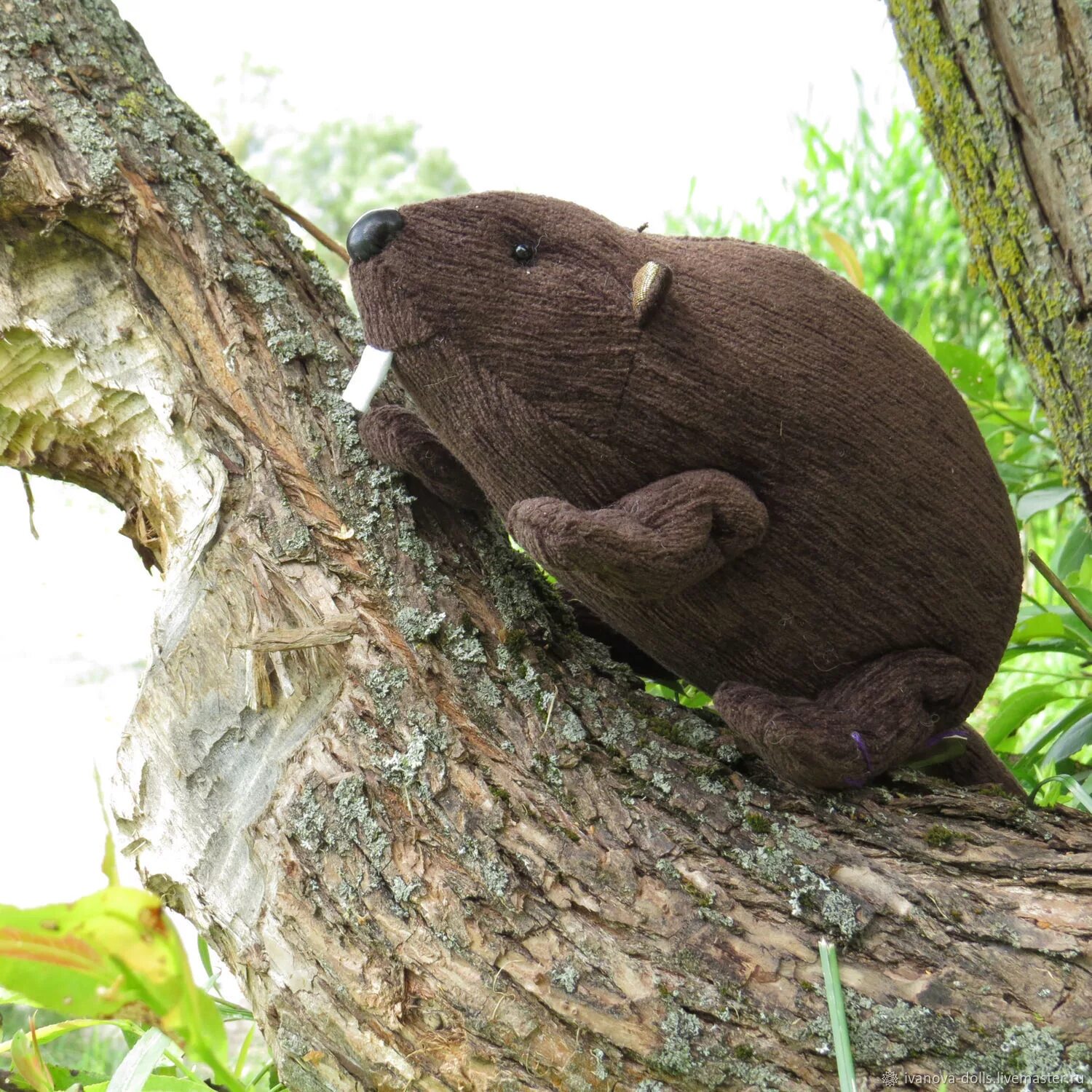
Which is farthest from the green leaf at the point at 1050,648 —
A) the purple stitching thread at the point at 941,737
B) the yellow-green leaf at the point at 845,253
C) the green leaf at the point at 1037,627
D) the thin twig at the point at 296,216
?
the thin twig at the point at 296,216

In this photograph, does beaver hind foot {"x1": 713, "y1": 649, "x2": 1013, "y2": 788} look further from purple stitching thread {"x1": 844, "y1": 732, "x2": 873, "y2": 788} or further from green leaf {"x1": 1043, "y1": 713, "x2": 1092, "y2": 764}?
green leaf {"x1": 1043, "y1": 713, "x2": 1092, "y2": 764}

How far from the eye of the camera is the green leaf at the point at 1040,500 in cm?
137

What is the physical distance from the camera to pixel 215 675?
88 centimetres

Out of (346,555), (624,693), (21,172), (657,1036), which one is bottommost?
(657,1036)

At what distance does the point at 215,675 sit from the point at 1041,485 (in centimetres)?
120

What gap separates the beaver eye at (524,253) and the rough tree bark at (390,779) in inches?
9.7

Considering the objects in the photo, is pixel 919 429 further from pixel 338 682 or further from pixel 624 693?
pixel 338 682

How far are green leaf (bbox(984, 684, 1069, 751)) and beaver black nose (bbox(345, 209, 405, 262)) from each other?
3.08 ft

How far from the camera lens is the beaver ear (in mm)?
778

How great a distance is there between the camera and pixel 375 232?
31.7 inches

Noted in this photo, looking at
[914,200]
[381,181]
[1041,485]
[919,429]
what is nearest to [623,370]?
[919,429]

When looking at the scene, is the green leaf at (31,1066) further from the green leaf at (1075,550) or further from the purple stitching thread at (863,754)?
the green leaf at (1075,550)

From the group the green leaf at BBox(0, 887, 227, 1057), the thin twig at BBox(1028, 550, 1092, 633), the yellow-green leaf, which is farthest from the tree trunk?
the green leaf at BBox(0, 887, 227, 1057)

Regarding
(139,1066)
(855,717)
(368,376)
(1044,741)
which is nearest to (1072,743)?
(1044,741)
